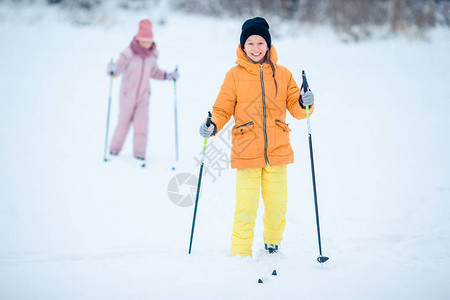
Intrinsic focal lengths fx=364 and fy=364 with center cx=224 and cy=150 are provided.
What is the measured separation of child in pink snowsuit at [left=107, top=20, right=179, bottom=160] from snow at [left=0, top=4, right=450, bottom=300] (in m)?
0.34

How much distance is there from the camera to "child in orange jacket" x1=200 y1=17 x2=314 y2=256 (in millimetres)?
2467

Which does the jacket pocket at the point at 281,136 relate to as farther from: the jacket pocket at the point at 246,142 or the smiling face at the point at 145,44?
the smiling face at the point at 145,44

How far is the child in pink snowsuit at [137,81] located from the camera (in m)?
4.85

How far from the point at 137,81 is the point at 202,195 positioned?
1.90 meters

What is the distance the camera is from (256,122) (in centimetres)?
248

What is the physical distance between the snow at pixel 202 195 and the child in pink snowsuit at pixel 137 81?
1.11 feet

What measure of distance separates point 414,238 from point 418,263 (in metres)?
0.50

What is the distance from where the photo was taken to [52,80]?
9305mm

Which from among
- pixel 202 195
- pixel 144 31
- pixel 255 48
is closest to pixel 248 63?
pixel 255 48

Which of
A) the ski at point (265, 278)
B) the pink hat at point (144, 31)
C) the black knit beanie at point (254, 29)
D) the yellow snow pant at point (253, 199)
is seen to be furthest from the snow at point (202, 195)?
the pink hat at point (144, 31)

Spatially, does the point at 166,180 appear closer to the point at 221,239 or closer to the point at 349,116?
the point at 221,239

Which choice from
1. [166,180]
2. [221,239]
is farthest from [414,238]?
[166,180]

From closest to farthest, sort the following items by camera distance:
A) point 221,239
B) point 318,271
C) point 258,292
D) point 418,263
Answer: point 258,292 < point 318,271 < point 418,263 < point 221,239

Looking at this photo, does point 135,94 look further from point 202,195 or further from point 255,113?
point 255,113
